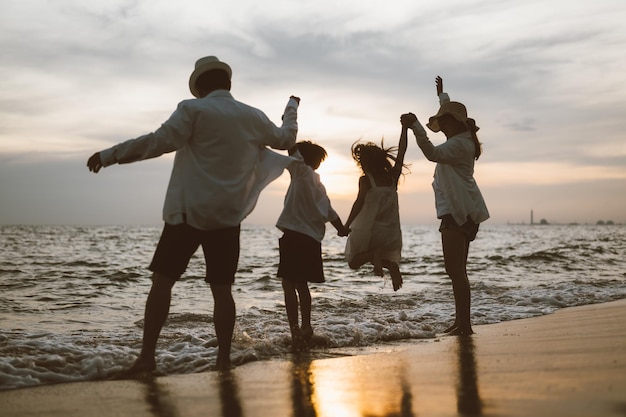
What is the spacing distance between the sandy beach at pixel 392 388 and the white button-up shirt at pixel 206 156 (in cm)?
103

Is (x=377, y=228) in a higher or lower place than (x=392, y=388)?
higher

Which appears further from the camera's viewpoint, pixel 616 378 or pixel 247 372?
pixel 247 372

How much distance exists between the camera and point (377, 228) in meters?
6.12

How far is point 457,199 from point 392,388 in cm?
284

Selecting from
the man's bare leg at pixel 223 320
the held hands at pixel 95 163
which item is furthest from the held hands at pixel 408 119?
the held hands at pixel 95 163

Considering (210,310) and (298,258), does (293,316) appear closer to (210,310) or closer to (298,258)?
(298,258)

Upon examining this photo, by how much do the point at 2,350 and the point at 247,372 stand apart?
2326 mm

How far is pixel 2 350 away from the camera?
5.04 meters

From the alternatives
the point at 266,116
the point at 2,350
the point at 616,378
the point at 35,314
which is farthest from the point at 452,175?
the point at 35,314

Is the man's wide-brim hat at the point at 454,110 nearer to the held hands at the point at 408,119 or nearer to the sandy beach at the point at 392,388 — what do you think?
the held hands at the point at 408,119

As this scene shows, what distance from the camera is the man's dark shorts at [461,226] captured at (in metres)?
5.70

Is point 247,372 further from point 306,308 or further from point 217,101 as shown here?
point 217,101

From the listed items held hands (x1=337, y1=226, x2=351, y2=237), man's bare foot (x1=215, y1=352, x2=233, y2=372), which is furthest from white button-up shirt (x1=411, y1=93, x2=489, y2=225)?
man's bare foot (x1=215, y1=352, x2=233, y2=372)

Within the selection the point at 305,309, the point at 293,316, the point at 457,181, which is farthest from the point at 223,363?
the point at 457,181
